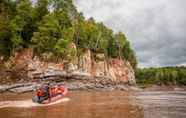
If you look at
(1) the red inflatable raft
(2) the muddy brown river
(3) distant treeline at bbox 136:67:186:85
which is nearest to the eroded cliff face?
(1) the red inflatable raft

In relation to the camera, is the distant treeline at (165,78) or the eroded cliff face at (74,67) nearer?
the eroded cliff face at (74,67)

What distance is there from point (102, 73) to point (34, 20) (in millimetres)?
21817

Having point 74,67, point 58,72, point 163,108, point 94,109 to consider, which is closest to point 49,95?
point 94,109

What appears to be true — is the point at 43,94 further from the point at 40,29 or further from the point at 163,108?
the point at 40,29

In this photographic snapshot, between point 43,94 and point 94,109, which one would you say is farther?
point 43,94

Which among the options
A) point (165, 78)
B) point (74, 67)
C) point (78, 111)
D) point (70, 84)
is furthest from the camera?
point (165, 78)

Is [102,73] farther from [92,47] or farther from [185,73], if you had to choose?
[185,73]

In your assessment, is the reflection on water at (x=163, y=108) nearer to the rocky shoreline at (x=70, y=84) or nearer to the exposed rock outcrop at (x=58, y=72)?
the rocky shoreline at (x=70, y=84)

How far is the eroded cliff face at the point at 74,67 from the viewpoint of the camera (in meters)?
52.5

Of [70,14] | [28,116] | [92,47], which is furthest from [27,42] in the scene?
[28,116]

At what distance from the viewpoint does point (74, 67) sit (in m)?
56.5

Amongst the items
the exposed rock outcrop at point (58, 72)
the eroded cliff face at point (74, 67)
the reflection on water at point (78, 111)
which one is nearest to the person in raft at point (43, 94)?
the reflection on water at point (78, 111)

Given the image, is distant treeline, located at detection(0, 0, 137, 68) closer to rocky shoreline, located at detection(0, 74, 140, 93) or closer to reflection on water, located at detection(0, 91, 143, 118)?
rocky shoreline, located at detection(0, 74, 140, 93)

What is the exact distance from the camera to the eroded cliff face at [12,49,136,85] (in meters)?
52.5
